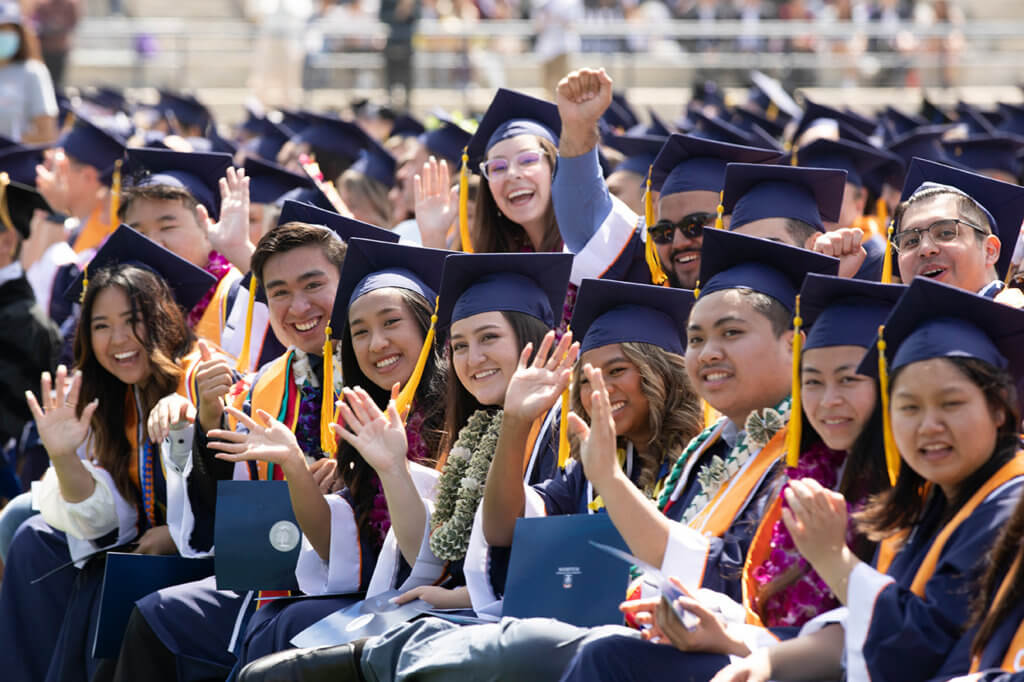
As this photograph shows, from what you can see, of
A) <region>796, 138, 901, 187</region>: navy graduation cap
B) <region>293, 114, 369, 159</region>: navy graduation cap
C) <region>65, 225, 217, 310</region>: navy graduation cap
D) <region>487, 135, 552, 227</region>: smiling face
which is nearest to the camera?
<region>65, 225, 217, 310</region>: navy graduation cap

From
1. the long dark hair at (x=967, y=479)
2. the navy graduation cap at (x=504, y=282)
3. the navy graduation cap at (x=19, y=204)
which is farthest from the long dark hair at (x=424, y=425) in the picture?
the navy graduation cap at (x=19, y=204)

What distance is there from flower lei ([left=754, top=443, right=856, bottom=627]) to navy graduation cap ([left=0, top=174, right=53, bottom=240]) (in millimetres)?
4831

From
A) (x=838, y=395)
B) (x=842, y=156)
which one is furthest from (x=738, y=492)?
(x=842, y=156)

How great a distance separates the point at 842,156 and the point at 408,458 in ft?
10.7

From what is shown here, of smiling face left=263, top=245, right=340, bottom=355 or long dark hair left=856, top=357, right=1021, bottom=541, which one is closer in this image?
long dark hair left=856, top=357, right=1021, bottom=541

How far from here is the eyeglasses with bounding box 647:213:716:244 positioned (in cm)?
545

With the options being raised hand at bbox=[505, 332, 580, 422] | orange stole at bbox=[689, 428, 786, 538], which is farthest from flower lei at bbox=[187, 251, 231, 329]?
orange stole at bbox=[689, 428, 786, 538]

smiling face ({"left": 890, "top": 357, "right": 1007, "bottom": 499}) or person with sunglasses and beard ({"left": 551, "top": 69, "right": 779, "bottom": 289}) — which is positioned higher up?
person with sunglasses and beard ({"left": 551, "top": 69, "right": 779, "bottom": 289})

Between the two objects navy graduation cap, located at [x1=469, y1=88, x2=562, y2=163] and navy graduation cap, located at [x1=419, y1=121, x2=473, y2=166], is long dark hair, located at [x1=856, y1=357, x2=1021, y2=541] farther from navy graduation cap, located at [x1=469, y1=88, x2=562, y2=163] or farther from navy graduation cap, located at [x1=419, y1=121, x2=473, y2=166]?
navy graduation cap, located at [x1=419, y1=121, x2=473, y2=166]

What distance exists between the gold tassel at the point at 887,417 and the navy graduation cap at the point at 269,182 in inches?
177

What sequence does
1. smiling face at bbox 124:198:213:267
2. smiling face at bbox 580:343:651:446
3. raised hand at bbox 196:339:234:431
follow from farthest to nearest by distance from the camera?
smiling face at bbox 124:198:213:267 < raised hand at bbox 196:339:234:431 < smiling face at bbox 580:343:651:446

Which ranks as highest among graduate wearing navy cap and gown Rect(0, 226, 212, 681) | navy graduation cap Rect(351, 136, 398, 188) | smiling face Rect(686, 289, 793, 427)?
navy graduation cap Rect(351, 136, 398, 188)

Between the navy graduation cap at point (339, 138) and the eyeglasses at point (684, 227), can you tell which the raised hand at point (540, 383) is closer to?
the eyeglasses at point (684, 227)

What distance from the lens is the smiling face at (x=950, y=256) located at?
4.42 metres
